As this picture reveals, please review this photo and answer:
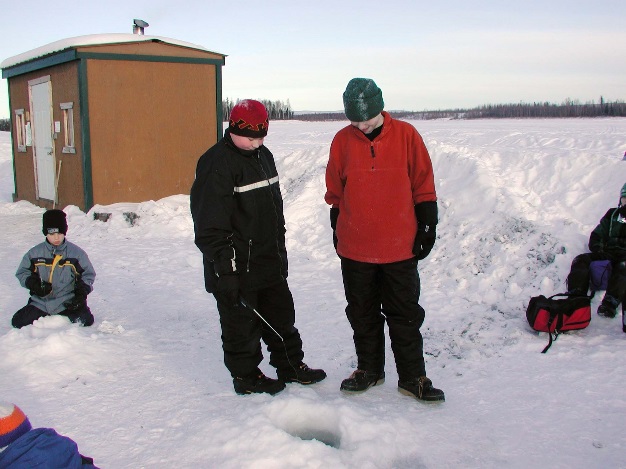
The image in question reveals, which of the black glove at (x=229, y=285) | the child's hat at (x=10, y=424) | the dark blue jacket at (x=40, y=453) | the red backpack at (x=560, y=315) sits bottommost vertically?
the red backpack at (x=560, y=315)

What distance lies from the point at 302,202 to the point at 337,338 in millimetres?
4618

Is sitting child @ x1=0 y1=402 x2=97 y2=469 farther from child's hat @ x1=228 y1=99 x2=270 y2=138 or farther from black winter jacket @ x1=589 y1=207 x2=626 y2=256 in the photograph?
black winter jacket @ x1=589 y1=207 x2=626 y2=256

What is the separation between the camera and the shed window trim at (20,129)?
531 inches

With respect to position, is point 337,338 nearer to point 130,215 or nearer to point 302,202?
point 302,202

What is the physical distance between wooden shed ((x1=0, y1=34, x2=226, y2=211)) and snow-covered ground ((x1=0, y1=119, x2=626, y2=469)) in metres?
3.22

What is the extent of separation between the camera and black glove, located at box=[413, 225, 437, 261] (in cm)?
366

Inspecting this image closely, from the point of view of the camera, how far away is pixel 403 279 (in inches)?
145

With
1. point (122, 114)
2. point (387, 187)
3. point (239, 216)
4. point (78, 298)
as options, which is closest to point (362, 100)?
point (387, 187)

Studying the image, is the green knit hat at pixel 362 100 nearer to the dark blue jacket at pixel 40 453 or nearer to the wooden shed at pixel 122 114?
the dark blue jacket at pixel 40 453

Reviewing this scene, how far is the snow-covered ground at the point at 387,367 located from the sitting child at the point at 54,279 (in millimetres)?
194

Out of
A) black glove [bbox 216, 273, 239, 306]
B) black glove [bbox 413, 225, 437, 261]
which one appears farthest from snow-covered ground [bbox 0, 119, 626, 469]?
black glove [bbox 413, 225, 437, 261]

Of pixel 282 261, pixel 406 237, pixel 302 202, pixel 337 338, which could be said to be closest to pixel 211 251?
pixel 282 261

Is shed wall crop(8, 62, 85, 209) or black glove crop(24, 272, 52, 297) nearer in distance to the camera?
black glove crop(24, 272, 52, 297)

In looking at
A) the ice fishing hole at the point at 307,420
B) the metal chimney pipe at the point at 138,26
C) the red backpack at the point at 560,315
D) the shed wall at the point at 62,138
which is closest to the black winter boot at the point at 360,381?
the ice fishing hole at the point at 307,420
